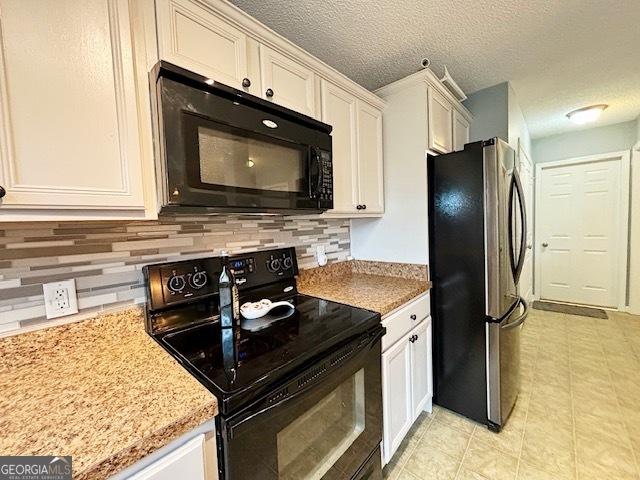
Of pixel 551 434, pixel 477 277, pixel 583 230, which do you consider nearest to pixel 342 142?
pixel 477 277

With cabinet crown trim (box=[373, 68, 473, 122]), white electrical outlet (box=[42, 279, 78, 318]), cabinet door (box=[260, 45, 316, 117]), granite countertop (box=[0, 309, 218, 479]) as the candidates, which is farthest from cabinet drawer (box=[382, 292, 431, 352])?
cabinet crown trim (box=[373, 68, 473, 122])

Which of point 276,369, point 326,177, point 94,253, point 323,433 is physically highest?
point 326,177

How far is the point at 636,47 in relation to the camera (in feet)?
6.20

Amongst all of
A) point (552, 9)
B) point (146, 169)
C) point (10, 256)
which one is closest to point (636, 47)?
point (552, 9)

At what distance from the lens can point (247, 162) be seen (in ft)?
3.60

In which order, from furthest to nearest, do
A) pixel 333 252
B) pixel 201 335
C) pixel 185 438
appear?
pixel 333 252 → pixel 201 335 → pixel 185 438

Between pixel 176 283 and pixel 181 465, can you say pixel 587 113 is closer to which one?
pixel 176 283

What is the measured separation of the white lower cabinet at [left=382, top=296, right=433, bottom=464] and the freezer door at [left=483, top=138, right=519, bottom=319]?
0.37m

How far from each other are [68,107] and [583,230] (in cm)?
522

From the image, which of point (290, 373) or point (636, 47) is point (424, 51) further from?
point (290, 373)

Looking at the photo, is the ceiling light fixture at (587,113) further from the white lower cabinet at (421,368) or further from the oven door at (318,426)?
the oven door at (318,426)

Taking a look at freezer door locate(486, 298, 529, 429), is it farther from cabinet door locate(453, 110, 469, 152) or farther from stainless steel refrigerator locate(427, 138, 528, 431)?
cabinet door locate(453, 110, 469, 152)

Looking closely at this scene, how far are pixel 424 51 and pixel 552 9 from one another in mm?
636

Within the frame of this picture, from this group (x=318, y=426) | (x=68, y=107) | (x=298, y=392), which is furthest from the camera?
(x=318, y=426)
